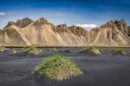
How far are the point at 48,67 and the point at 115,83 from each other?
6592 millimetres

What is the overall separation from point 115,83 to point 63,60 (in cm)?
552

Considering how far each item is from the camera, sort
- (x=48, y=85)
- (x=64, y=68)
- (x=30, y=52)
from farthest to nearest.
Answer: (x=30, y=52), (x=64, y=68), (x=48, y=85)

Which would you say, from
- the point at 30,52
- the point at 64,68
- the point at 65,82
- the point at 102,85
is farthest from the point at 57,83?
the point at 30,52

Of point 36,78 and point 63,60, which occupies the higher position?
point 63,60

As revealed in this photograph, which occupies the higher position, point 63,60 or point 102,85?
point 63,60

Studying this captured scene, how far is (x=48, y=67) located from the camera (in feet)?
85.6

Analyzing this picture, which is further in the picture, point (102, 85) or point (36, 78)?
point (36, 78)

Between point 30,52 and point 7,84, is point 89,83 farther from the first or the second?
point 30,52

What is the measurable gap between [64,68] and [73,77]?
143cm

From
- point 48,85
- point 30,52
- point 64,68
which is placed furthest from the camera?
point 30,52

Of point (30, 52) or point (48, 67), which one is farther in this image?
point (30, 52)

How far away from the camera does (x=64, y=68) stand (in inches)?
1009

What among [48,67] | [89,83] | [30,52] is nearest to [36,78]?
[48,67]

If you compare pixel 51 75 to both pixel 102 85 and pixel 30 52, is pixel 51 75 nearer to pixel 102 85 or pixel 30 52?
pixel 102 85
